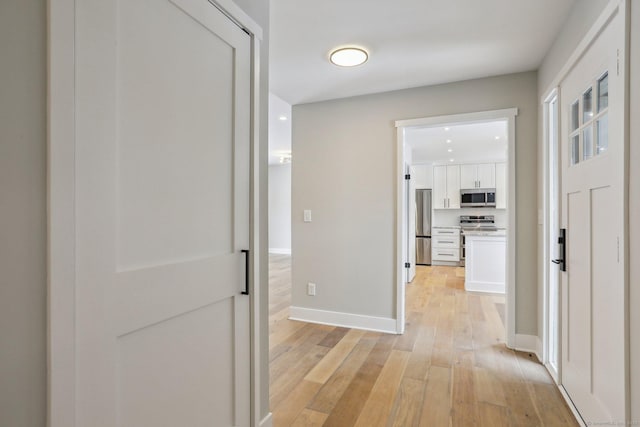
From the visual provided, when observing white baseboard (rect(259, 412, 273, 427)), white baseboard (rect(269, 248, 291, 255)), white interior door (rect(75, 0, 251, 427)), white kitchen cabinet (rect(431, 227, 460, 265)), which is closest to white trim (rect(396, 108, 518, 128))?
white interior door (rect(75, 0, 251, 427))

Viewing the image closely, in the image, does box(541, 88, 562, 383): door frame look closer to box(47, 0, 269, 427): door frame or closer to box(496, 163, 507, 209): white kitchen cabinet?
box(47, 0, 269, 427): door frame

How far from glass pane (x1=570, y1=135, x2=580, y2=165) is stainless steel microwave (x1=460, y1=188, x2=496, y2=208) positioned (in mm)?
5799

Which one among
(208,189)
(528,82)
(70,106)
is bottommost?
(208,189)

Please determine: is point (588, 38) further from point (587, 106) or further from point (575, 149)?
point (575, 149)

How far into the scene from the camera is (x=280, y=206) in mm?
9336

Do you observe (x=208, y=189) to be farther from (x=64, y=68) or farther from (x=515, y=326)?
(x=515, y=326)

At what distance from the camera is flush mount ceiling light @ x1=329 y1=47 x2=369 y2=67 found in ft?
8.18

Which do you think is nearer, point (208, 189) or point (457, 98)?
point (208, 189)

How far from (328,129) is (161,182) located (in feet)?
8.90

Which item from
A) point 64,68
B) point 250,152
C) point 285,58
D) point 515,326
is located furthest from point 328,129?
point 64,68

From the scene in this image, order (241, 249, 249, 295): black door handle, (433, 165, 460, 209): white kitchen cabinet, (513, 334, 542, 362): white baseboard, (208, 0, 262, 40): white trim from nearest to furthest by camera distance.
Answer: (208, 0, 262, 40): white trim < (241, 249, 249, 295): black door handle < (513, 334, 542, 362): white baseboard < (433, 165, 460, 209): white kitchen cabinet
